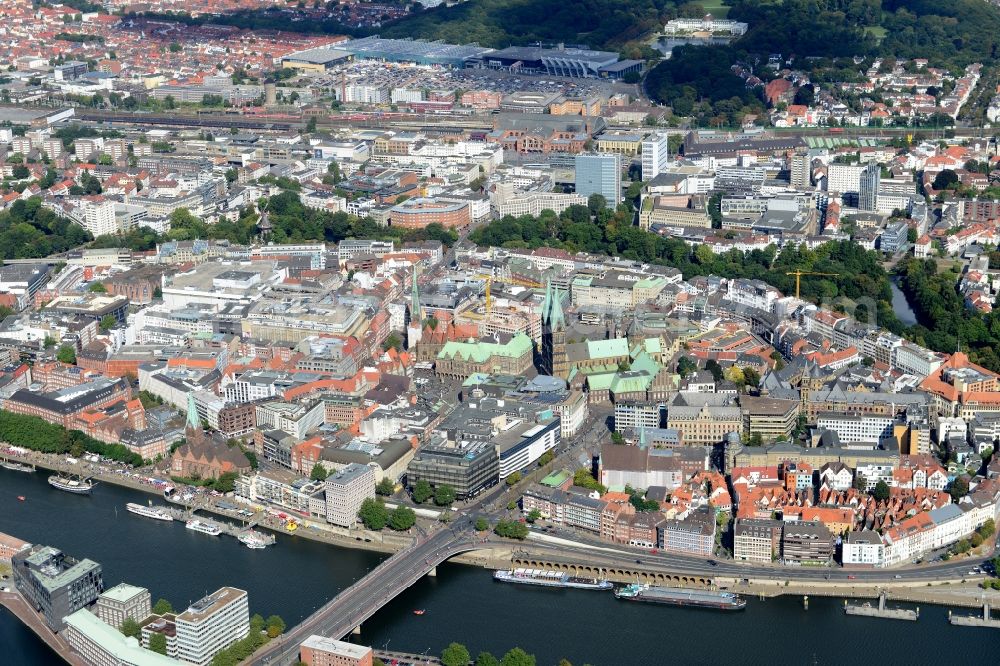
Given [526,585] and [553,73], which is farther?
[553,73]

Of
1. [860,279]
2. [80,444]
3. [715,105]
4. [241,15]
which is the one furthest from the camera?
[241,15]

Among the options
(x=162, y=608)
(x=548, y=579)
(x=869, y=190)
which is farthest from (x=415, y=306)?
(x=869, y=190)

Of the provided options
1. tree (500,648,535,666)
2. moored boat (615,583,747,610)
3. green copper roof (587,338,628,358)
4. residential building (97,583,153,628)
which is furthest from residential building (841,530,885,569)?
residential building (97,583,153,628)

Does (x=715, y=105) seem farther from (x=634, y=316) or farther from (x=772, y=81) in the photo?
(x=634, y=316)

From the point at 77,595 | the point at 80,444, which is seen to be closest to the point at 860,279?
the point at 80,444

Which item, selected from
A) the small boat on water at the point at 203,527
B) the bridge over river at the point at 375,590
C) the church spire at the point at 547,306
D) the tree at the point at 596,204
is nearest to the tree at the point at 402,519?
the bridge over river at the point at 375,590
